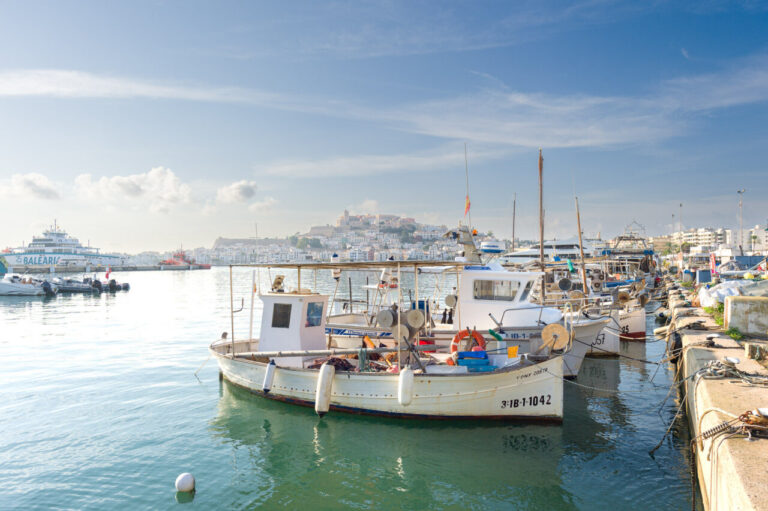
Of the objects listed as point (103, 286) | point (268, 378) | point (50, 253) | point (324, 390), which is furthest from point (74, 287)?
point (50, 253)

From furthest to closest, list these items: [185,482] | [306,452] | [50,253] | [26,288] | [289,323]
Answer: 1. [50,253]
2. [26,288]
3. [289,323]
4. [306,452]
5. [185,482]

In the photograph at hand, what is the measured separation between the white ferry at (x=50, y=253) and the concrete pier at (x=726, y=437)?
464 ft

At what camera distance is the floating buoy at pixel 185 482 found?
25.8ft

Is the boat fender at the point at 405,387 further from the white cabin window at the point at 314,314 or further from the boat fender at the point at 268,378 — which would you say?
the white cabin window at the point at 314,314

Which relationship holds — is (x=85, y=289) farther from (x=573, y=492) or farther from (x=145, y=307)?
(x=573, y=492)

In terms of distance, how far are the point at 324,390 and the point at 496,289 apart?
653cm

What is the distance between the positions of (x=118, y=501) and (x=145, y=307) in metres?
36.3

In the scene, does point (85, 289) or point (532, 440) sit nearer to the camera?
point (532, 440)

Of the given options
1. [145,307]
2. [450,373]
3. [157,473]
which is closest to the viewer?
[157,473]

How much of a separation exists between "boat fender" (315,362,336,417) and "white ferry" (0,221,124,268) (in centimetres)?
13552

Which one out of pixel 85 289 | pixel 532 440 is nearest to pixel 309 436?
pixel 532 440

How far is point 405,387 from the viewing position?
9.84 metres

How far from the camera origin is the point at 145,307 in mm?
40094

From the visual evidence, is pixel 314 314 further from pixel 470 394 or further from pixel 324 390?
pixel 470 394
